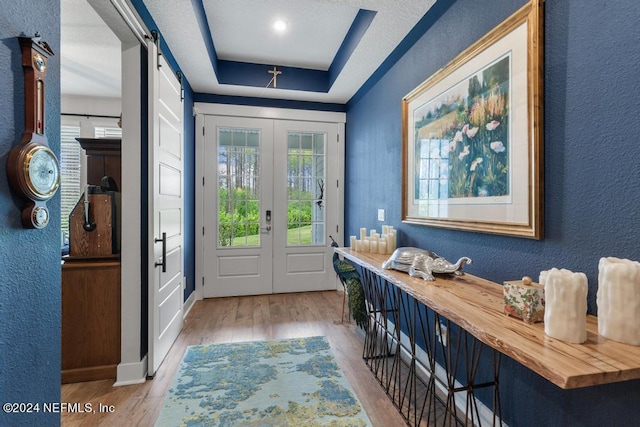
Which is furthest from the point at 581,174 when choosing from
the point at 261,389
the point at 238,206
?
the point at 238,206

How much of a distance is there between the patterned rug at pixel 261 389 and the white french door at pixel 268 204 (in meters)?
1.47

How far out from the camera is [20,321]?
102cm

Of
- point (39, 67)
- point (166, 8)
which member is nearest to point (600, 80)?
point (39, 67)

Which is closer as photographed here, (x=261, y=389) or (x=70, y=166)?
(x=261, y=389)

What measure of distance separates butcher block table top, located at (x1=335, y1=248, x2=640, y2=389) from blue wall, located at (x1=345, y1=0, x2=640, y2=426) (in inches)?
9.1

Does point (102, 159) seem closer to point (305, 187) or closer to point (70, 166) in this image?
point (305, 187)

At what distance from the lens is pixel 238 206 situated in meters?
3.93

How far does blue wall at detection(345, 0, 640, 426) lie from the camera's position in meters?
0.99

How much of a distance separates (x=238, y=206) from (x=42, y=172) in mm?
2873

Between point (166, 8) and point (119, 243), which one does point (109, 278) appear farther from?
point (166, 8)

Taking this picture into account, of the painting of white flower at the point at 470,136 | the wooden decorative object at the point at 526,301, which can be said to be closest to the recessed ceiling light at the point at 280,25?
the painting of white flower at the point at 470,136

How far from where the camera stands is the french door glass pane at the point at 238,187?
12.7 ft

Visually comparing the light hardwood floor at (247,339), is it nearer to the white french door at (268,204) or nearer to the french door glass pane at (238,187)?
the white french door at (268,204)

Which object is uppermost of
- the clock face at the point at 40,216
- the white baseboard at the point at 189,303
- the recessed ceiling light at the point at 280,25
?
the recessed ceiling light at the point at 280,25
